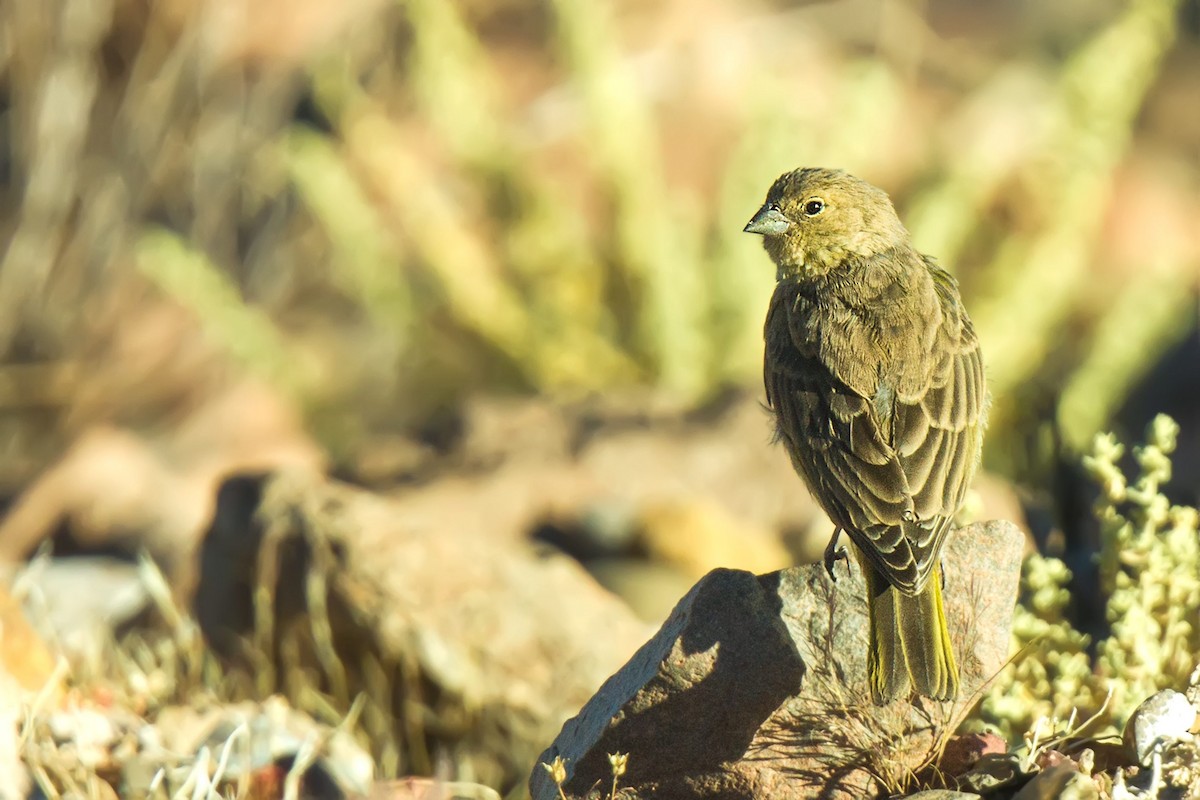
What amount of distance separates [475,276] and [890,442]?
474 centimetres

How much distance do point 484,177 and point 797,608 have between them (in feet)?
17.0

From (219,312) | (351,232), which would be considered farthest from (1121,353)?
(219,312)

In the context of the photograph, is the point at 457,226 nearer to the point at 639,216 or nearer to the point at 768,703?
the point at 639,216

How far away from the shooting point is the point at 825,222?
479cm

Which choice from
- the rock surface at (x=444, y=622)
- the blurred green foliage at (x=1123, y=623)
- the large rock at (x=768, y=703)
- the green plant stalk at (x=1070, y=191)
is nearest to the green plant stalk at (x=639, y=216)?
the green plant stalk at (x=1070, y=191)

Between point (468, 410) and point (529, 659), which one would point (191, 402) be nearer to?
point (468, 410)

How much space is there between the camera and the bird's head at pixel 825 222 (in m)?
4.77

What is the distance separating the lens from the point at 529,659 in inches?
201

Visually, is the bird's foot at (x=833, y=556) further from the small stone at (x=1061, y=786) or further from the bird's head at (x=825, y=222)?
the bird's head at (x=825, y=222)

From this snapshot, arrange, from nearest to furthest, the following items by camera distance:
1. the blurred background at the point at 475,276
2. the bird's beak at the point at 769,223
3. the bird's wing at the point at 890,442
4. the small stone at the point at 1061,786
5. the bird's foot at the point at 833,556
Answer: the small stone at the point at 1061,786, the bird's wing at the point at 890,442, the bird's foot at the point at 833,556, the bird's beak at the point at 769,223, the blurred background at the point at 475,276

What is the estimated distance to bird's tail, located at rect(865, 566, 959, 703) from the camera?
342 cm

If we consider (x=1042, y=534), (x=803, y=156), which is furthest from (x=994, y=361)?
(x=1042, y=534)

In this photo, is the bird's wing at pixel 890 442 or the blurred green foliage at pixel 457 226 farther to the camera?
the blurred green foliage at pixel 457 226

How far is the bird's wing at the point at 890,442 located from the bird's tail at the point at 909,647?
5 cm
